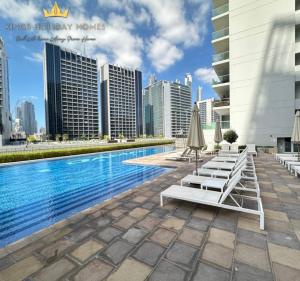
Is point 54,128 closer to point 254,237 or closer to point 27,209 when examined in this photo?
point 27,209

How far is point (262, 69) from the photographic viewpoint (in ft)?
54.1

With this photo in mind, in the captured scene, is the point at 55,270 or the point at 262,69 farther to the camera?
the point at 262,69

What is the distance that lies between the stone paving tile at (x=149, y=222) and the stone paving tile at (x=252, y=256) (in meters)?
1.45

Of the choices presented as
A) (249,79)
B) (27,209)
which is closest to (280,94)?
(249,79)

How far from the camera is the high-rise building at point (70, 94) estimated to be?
8075cm

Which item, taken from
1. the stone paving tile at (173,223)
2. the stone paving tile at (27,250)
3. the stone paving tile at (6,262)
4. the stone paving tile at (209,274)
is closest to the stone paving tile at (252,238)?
the stone paving tile at (209,274)

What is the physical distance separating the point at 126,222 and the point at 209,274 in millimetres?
1807

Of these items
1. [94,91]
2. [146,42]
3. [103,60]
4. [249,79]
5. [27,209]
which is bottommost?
[27,209]

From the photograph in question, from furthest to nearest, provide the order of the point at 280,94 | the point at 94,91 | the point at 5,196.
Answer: the point at 94,91 < the point at 280,94 < the point at 5,196

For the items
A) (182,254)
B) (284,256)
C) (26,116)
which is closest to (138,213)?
(182,254)

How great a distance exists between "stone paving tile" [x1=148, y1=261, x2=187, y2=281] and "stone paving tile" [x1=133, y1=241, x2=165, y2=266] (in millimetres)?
137

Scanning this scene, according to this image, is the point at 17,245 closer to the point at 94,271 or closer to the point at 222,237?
the point at 94,271

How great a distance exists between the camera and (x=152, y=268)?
218cm

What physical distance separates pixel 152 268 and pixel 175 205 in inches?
83.1
